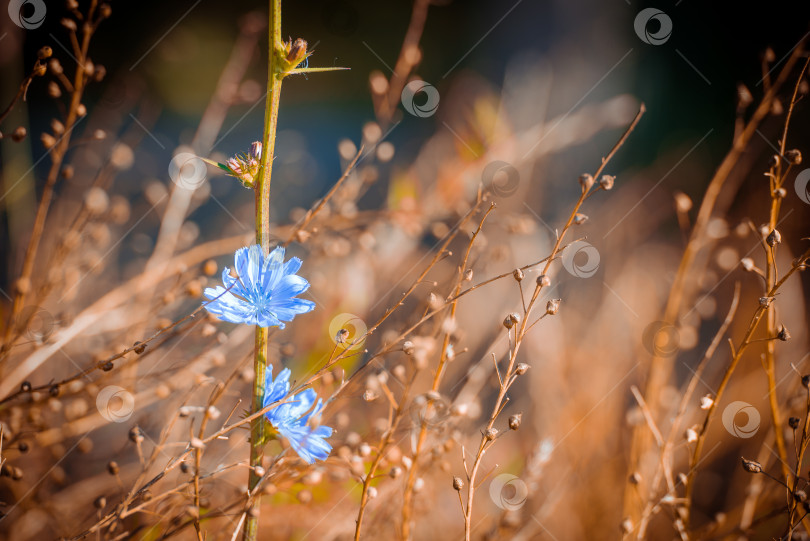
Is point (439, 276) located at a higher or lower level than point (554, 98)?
lower

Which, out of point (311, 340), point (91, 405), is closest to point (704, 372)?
point (311, 340)

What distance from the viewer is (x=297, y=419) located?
74 cm

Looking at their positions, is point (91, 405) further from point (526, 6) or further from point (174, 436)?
point (526, 6)

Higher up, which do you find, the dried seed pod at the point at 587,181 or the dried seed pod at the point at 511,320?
the dried seed pod at the point at 587,181

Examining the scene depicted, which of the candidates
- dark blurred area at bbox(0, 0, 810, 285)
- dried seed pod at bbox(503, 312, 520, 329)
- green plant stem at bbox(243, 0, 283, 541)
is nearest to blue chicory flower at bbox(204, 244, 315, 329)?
green plant stem at bbox(243, 0, 283, 541)

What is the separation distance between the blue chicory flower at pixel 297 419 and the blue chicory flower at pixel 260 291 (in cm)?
10

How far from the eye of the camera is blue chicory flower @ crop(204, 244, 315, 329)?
2.20 feet

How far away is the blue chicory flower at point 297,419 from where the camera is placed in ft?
2.21

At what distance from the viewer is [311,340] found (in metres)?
1.71

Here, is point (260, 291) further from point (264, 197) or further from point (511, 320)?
point (511, 320)

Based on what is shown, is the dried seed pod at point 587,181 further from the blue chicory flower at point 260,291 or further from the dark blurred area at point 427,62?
the dark blurred area at point 427,62

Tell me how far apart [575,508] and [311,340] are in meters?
0.99

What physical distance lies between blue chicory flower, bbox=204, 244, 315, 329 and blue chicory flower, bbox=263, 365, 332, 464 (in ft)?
0.32

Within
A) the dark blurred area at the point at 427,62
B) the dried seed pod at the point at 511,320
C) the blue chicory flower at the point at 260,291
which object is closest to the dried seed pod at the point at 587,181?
the dried seed pod at the point at 511,320
